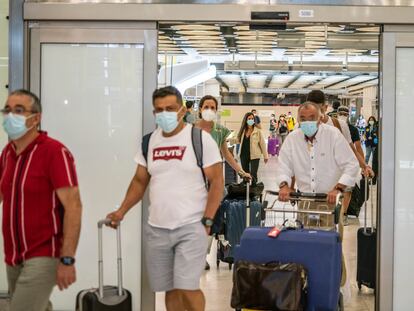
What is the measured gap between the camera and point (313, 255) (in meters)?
4.14

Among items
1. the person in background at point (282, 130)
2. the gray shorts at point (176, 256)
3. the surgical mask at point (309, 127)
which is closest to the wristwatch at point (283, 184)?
the surgical mask at point (309, 127)

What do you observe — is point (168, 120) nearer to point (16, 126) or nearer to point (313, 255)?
point (16, 126)

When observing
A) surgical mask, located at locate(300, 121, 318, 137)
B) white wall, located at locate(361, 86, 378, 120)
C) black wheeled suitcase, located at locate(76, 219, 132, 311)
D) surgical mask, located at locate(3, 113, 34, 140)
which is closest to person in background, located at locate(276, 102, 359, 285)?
surgical mask, located at locate(300, 121, 318, 137)

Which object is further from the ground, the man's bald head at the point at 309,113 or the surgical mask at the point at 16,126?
the man's bald head at the point at 309,113

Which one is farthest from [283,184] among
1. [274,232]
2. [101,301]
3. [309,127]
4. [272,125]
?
[272,125]

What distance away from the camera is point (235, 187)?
7477 millimetres

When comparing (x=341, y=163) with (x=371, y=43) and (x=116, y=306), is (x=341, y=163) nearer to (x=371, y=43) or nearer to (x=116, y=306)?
(x=116, y=306)

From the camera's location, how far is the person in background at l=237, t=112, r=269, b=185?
41.2 ft

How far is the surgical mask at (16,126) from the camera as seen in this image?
339 cm

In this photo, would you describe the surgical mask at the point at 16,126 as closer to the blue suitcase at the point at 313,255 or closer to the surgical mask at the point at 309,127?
the blue suitcase at the point at 313,255

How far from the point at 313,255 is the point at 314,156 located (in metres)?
1.27

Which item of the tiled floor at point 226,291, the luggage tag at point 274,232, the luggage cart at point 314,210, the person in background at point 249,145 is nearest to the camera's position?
the luggage tag at point 274,232

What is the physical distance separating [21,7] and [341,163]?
8.93 ft

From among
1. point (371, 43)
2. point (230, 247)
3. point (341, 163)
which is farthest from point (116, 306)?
point (371, 43)
